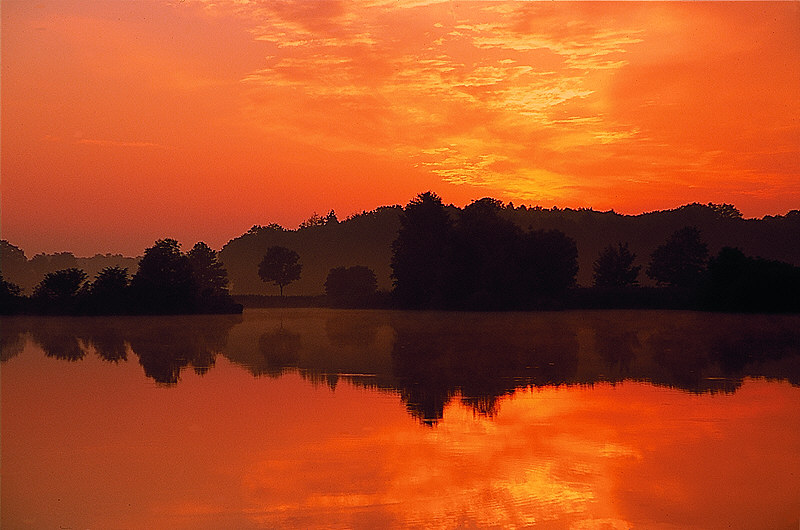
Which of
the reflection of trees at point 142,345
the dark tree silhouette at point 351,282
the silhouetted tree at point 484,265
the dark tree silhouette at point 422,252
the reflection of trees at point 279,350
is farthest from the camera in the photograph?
the dark tree silhouette at point 351,282

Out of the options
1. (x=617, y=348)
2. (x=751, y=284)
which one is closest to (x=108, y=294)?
(x=617, y=348)

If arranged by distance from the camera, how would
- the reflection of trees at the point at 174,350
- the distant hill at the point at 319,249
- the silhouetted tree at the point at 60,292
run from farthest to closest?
the distant hill at the point at 319,249, the silhouetted tree at the point at 60,292, the reflection of trees at the point at 174,350

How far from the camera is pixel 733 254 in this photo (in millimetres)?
64312

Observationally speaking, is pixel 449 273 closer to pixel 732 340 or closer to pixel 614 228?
Result: pixel 732 340

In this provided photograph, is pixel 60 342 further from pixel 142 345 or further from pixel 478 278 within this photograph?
pixel 478 278

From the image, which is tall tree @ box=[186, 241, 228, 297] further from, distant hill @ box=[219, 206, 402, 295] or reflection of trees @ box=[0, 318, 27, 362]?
reflection of trees @ box=[0, 318, 27, 362]

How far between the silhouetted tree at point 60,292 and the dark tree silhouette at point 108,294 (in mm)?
1234

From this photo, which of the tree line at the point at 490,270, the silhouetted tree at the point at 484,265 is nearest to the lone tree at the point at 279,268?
the tree line at the point at 490,270

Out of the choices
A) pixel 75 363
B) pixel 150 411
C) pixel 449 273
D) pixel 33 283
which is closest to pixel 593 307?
pixel 449 273

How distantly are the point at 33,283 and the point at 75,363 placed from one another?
154 meters

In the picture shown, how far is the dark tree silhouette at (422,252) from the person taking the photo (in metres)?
74.6

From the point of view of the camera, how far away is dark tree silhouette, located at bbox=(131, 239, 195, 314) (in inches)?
2347

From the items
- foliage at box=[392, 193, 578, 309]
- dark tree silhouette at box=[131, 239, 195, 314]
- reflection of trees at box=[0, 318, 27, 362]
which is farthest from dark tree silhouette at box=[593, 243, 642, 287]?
reflection of trees at box=[0, 318, 27, 362]

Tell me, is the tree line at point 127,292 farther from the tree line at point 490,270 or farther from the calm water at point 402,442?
the calm water at point 402,442
